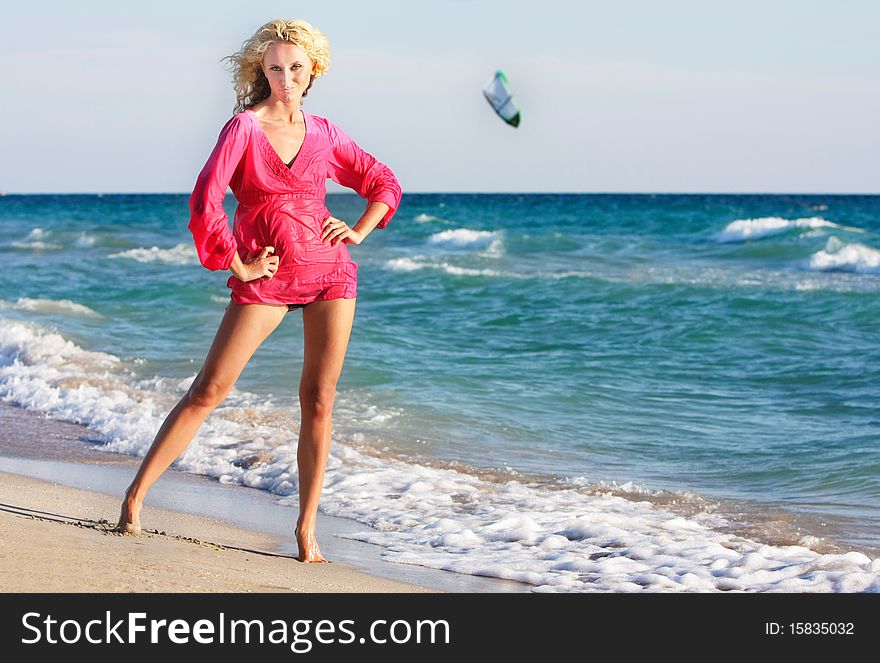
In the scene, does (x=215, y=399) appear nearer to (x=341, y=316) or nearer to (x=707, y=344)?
(x=341, y=316)

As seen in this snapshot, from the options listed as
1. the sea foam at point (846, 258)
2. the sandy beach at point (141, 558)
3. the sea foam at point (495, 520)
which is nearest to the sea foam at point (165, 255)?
the sea foam at point (846, 258)

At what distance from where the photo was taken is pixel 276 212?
4145 mm

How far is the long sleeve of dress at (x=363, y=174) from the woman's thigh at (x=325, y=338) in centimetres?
45

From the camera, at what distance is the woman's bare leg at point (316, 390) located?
4.23 m

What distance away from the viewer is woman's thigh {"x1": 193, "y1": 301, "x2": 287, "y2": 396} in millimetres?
4176

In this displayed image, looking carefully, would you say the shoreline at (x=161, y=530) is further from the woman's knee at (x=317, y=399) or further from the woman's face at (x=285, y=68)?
the woman's face at (x=285, y=68)

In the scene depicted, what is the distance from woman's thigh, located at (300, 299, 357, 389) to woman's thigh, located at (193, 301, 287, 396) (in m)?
0.12

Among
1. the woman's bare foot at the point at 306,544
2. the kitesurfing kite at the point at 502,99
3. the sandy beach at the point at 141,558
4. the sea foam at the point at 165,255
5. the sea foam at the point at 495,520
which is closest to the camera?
the sandy beach at the point at 141,558

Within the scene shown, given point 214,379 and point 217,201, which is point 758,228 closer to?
point 214,379

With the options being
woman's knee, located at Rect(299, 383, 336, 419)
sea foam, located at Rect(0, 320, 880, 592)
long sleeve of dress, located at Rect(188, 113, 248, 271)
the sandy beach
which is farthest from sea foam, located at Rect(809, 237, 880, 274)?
long sleeve of dress, located at Rect(188, 113, 248, 271)

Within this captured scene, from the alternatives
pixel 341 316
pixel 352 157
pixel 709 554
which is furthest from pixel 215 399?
pixel 709 554

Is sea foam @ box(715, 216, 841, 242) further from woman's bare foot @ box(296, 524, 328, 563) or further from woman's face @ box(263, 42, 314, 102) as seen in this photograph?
woman's face @ box(263, 42, 314, 102)

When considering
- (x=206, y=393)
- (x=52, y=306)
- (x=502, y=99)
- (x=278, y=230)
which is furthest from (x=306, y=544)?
(x=502, y=99)

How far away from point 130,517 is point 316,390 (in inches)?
34.7
